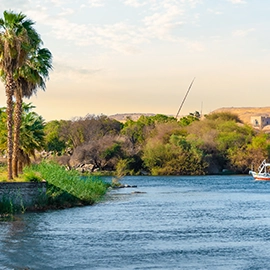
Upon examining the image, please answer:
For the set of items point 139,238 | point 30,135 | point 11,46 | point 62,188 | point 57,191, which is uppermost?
point 11,46

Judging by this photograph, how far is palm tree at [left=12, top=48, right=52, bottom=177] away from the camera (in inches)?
1512

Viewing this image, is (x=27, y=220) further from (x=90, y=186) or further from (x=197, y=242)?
(x=90, y=186)

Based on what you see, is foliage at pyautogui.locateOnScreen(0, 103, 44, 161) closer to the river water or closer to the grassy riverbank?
the grassy riverbank

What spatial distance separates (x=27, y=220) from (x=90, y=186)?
46.6 ft

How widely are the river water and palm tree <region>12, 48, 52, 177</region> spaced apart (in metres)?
7.27

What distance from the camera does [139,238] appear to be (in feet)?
78.9

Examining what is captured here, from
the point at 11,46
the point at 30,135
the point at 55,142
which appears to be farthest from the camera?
the point at 55,142

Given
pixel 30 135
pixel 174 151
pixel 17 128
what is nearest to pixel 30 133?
pixel 30 135

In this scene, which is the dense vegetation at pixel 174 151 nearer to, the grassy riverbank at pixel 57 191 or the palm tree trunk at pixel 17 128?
the palm tree trunk at pixel 17 128

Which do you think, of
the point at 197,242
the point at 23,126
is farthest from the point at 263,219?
the point at 23,126

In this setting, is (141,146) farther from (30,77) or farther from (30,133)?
(30,77)

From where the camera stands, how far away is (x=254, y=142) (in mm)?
96500

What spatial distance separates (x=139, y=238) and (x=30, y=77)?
17415 mm

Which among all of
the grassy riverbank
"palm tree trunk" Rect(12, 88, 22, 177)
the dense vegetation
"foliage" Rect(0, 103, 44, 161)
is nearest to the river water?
the grassy riverbank
